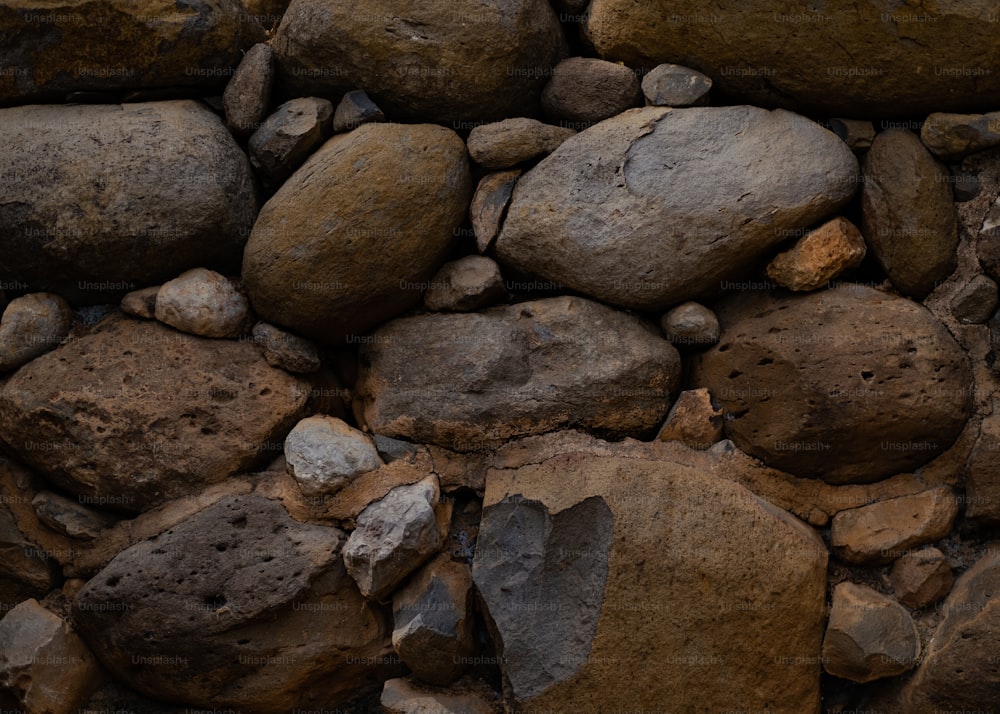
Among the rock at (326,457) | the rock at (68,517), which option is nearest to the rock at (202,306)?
the rock at (326,457)

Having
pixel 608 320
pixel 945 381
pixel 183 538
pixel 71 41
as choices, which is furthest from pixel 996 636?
pixel 71 41

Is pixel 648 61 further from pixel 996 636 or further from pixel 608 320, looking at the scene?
pixel 996 636

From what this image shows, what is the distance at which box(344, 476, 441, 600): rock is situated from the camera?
13.7 ft

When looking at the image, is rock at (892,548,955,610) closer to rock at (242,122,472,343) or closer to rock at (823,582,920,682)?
rock at (823,582,920,682)

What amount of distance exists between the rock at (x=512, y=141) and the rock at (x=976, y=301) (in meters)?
1.59

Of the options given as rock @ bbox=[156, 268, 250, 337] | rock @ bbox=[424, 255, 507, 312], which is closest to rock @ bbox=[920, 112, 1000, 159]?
rock @ bbox=[424, 255, 507, 312]

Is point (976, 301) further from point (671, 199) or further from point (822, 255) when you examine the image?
point (671, 199)

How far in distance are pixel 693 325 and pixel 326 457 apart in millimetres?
1447

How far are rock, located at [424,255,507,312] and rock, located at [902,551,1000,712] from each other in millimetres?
1983

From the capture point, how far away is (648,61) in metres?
4.62

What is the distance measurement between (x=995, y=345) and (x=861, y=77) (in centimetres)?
108

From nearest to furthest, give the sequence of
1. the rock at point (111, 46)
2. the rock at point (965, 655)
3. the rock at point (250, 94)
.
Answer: the rock at point (965, 655) < the rock at point (111, 46) < the rock at point (250, 94)

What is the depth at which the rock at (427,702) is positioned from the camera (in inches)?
161

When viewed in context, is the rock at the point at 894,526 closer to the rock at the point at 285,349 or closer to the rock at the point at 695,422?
the rock at the point at 695,422
